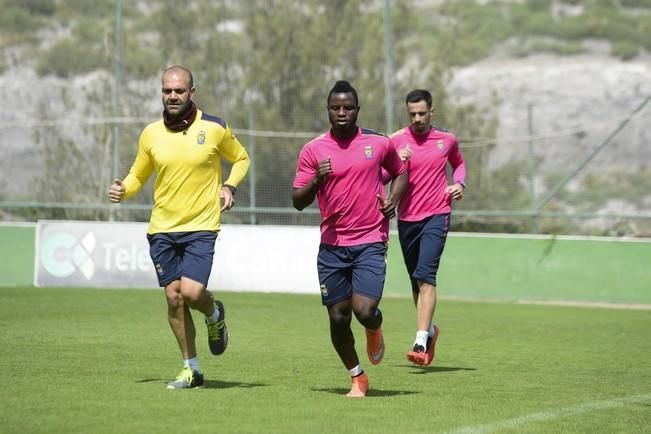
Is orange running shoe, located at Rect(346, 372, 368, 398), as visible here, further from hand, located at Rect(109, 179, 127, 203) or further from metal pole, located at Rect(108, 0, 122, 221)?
metal pole, located at Rect(108, 0, 122, 221)

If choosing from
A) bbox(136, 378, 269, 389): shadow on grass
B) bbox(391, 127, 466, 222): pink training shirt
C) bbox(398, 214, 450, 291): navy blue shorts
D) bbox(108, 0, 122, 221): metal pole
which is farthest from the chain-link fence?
bbox(136, 378, 269, 389): shadow on grass

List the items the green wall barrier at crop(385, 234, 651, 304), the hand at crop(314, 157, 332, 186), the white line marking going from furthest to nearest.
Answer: the green wall barrier at crop(385, 234, 651, 304) → the hand at crop(314, 157, 332, 186) → the white line marking

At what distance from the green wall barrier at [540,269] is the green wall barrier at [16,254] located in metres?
5.75

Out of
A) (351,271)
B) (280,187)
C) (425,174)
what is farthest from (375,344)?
(280,187)

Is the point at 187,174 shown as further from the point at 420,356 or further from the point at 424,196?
the point at 424,196

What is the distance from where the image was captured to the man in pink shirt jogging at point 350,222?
9.55 metres

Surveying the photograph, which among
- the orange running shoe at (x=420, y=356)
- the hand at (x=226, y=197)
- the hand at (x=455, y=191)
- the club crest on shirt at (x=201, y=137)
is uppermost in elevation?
the club crest on shirt at (x=201, y=137)

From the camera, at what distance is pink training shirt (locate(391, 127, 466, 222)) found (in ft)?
40.7

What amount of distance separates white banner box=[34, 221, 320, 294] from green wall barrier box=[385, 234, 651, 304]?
65.6 inches

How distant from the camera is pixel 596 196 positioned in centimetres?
2633

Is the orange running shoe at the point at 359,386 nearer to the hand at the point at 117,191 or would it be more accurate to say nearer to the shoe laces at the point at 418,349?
the shoe laces at the point at 418,349

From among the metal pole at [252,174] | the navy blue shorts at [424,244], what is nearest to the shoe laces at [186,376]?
the navy blue shorts at [424,244]

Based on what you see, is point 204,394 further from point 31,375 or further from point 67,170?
point 67,170

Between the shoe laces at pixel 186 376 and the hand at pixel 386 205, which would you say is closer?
the hand at pixel 386 205
